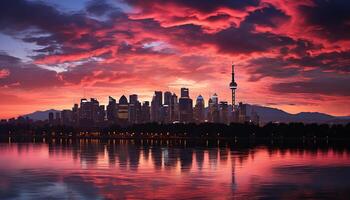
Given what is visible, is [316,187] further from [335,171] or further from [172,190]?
[335,171]

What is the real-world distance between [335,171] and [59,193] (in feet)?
86.1

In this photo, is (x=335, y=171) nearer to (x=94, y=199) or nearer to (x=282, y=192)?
(x=282, y=192)

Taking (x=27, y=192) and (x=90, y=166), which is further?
(x=90, y=166)

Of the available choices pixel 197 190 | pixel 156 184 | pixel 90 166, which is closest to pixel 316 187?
pixel 197 190

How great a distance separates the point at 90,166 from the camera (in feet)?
170

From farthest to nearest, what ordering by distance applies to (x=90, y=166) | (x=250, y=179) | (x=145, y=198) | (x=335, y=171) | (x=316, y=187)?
(x=90, y=166), (x=335, y=171), (x=250, y=179), (x=316, y=187), (x=145, y=198)

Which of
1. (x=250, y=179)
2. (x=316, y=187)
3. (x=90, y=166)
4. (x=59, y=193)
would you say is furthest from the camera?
(x=90, y=166)

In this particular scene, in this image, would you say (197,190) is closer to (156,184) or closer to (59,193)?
(156,184)

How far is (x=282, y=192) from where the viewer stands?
106 ft

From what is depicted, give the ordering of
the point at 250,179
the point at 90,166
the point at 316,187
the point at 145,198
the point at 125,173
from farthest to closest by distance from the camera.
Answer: the point at 90,166 < the point at 125,173 < the point at 250,179 < the point at 316,187 < the point at 145,198

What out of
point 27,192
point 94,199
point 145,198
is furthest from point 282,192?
point 27,192

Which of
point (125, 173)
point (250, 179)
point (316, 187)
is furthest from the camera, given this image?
point (125, 173)

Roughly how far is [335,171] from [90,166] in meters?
23.1

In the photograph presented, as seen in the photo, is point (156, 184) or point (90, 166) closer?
point (156, 184)
